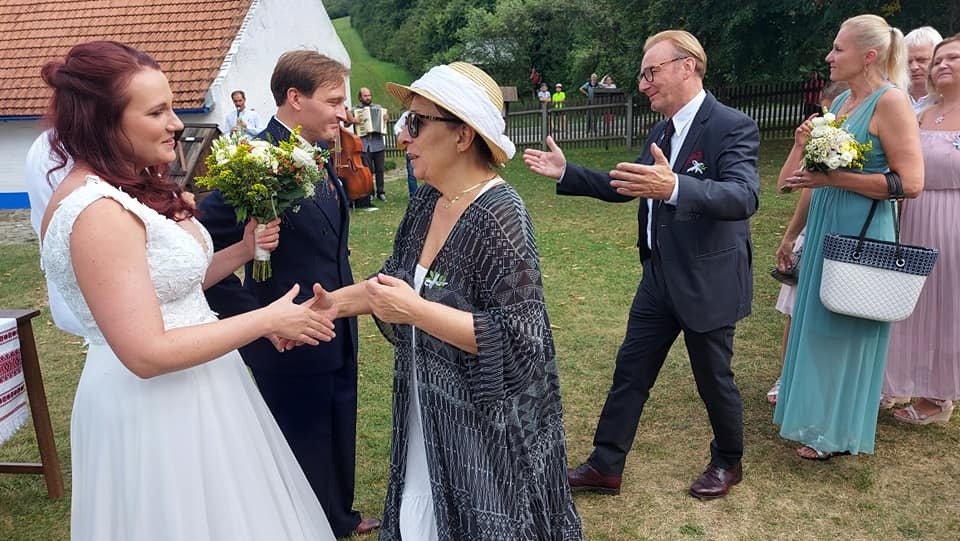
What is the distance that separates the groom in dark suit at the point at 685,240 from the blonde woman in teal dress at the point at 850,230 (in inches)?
20.8

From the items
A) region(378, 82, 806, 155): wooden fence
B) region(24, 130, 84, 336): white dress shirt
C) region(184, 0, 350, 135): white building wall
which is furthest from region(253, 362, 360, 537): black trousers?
region(378, 82, 806, 155): wooden fence

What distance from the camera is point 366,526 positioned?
3.59 metres

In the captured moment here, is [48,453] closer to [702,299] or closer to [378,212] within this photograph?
[702,299]

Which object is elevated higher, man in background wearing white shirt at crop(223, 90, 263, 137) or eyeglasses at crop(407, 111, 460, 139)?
eyeglasses at crop(407, 111, 460, 139)

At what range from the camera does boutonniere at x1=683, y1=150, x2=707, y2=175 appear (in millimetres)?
3342

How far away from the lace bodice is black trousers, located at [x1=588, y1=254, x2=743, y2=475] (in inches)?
88.0

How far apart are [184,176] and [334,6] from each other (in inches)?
3201

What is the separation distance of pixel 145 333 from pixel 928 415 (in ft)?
15.2

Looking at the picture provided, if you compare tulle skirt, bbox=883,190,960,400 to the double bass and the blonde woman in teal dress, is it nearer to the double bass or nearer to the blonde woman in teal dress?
the blonde woman in teal dress

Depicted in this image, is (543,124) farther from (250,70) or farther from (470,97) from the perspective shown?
(470,97)

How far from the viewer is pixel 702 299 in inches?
134

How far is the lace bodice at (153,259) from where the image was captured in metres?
1.93

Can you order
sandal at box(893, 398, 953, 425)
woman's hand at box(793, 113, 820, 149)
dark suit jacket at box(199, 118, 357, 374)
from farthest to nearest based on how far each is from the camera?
sandal at box(893, 398, 953, 425)
woman's hand at box(793, 113, 820, 149)
dark suit jacket at box(199, 118, 357, 374)

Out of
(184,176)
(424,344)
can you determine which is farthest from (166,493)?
(184,176)
